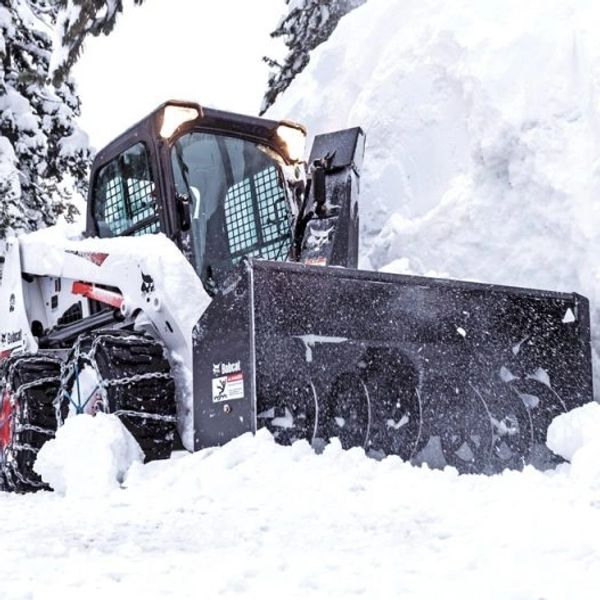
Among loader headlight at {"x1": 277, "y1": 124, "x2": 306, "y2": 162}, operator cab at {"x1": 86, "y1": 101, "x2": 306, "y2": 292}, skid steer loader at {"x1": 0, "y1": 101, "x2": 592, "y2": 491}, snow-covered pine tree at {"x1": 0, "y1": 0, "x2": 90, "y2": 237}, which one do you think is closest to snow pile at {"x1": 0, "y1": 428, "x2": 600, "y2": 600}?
skid steer loader at {"x1": 0, "y1": 101, "x2": 592, "y2": 491}

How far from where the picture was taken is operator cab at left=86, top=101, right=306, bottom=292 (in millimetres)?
6070

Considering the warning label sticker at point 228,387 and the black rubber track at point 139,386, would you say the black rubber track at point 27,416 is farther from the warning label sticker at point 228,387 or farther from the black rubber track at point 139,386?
the warning label sticker at point 228,387

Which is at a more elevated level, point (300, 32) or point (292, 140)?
point (300, 32)

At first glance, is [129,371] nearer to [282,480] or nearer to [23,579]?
[282,480]

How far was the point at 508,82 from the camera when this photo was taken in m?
8.76

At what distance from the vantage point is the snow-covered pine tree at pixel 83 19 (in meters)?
9.38

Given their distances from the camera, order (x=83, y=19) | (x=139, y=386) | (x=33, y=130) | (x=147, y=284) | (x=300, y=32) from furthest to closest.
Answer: (x=300, y=32), (x=33, y=130), (x=83, y=19), (x=147, y=284), (x=139, y=386)

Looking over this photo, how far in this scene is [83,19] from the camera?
938 centimetres

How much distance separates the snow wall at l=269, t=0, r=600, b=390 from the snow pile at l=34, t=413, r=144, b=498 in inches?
131

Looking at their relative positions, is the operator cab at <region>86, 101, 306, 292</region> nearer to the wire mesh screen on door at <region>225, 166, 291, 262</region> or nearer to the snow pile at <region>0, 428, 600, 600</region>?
the wire mesh screen on door at <region>225, 166, 291, 262</region>

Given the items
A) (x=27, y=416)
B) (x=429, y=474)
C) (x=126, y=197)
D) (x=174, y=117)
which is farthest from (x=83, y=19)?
(x=429, y=474)

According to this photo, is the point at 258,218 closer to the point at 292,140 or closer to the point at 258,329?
the point at 292,140

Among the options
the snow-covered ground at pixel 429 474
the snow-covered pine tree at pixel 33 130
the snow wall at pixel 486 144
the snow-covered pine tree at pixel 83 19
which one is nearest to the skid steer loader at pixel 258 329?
the snow-covered ground at pixel 429 474

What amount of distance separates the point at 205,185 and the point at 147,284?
101 centimetres
